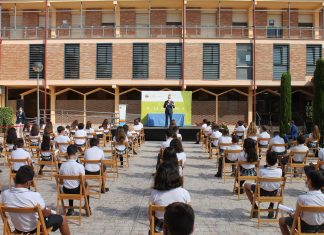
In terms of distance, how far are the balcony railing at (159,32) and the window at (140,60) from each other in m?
0.84

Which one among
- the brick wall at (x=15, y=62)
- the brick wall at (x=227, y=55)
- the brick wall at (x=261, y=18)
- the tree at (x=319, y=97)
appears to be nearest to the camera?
the tree at (x=319, y=97)

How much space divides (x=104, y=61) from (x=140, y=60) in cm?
244

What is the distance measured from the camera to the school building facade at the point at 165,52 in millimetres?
30984

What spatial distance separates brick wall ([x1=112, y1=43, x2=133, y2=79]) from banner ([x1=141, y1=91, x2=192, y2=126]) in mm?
3244

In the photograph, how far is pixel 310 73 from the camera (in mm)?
31094

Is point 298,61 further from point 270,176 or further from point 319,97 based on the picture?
point 270,176

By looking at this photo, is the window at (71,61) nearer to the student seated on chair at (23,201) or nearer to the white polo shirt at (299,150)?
the white polo shirt at (299,150)

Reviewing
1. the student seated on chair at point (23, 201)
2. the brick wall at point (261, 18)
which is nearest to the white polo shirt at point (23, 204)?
the student seated on chair at point (23, 201)

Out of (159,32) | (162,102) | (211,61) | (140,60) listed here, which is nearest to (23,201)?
(162,102)

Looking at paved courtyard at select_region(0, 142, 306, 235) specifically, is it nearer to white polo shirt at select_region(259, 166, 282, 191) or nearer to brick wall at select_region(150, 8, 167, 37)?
white polo shirt at select_region(259, 166, 282, 191)

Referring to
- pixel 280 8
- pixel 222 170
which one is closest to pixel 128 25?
pixel 280 8

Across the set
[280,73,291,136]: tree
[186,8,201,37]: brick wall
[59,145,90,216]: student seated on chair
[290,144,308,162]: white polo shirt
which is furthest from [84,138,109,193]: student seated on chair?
[186,8,201,37]: brick wall

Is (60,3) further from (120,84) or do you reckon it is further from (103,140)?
(103,140)

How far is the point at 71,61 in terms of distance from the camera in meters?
31.3
